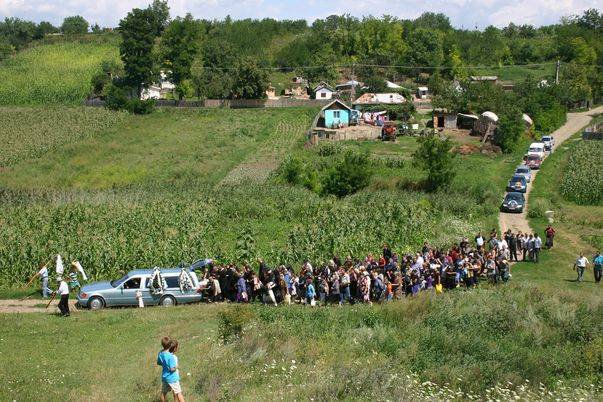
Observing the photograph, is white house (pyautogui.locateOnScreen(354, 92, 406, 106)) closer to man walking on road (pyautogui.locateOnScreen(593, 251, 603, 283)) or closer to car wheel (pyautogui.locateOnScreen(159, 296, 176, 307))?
man walking on road (pyautogui.locateOnScreen(593, 251, 603, 283))

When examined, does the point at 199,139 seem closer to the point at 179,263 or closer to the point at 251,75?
the point at 251,75

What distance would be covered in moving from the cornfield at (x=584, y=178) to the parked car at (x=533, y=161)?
1980 mm

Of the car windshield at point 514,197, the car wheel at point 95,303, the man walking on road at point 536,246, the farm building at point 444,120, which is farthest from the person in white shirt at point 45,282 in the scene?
the farm building at point 444,120

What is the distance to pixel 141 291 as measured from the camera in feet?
80.9

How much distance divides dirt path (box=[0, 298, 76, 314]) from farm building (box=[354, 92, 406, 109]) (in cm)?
5249

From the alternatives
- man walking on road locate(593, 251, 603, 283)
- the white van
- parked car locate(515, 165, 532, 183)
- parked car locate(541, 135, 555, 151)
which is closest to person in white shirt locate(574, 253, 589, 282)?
man walking on road locate(593, 251, 603, 283)

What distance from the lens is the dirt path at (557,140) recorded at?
3712 centimetres

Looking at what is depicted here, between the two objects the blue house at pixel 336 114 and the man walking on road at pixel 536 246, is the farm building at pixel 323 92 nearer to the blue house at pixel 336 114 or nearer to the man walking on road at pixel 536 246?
the blue house at pixel 336 114

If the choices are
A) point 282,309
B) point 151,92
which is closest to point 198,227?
point 282,309

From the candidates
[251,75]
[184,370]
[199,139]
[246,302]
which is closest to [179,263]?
[246,302]

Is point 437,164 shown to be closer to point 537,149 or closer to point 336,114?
point 537,149

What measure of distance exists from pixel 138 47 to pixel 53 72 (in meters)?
23.4

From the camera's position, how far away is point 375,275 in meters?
24.5

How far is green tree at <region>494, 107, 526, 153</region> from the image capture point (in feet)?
187
